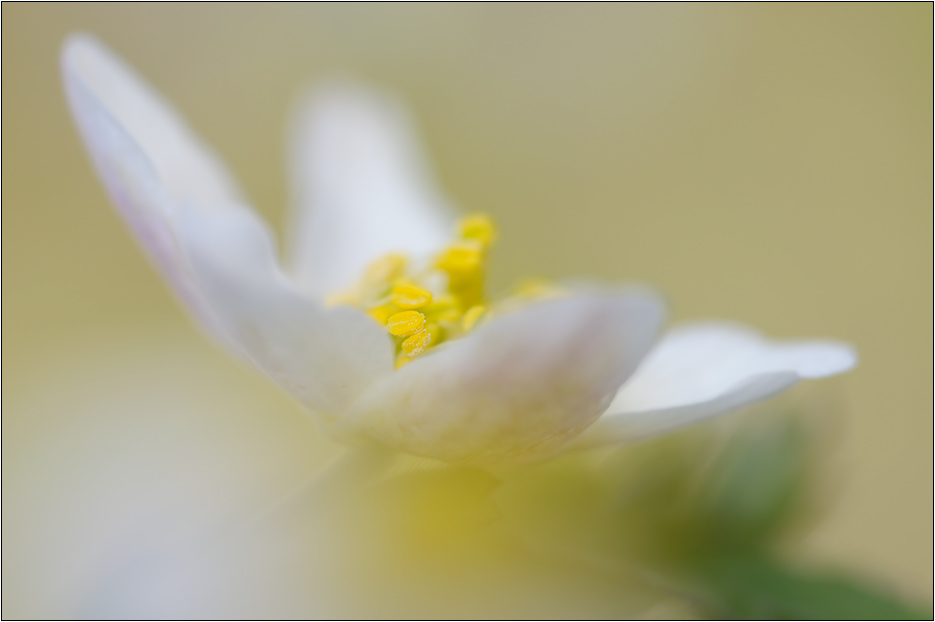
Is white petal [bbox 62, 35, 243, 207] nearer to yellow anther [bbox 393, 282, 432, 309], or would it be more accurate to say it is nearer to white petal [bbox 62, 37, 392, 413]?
white petal [bbox 62, 37, 392, 413]

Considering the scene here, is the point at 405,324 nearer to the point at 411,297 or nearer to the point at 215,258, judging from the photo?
the point at 411,297

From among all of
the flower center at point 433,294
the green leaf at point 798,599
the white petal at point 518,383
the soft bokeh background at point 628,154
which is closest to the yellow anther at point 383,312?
the flower center at point 433,294

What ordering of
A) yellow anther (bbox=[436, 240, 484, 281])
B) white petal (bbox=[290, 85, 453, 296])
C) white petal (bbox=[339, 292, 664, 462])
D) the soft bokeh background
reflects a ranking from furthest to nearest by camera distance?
the soft bokeh background, white petal (bbox=[290, 85, 453, 296]), yellow anther (bbox=[436, 240, 484, 281]), white petal (bbox=[339, 292, 664, 462])

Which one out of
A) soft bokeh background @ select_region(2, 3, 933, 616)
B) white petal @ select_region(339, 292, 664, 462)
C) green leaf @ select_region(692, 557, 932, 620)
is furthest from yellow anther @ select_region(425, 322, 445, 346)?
soft bokeh background @ select_region(2, 3, 933, 616)

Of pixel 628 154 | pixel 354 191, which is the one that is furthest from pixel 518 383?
→ pixel 628 154

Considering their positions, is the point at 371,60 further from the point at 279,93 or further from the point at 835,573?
the point at 835,573

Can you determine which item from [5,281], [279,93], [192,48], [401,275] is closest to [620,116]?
[279,93]
